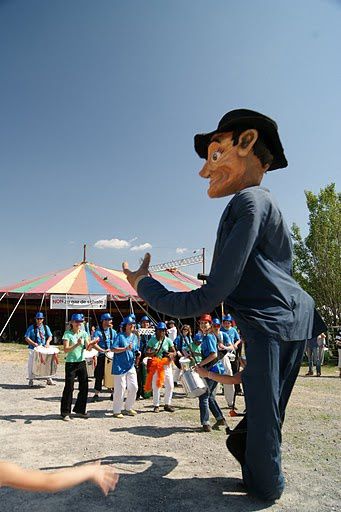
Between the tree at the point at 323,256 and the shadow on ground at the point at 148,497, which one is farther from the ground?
the tree at the point at 323,256

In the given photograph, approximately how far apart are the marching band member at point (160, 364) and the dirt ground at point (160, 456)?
45 centimetres

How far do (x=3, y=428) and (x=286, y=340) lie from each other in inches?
186

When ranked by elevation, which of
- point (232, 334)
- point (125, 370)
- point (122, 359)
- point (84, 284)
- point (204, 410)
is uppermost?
point (84, 284)


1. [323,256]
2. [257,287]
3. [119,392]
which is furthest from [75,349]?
[323,256]

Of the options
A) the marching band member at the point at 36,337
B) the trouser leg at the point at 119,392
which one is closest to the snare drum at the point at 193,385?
the trouser leg at the point at 119,392

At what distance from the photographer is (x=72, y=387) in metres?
6.58

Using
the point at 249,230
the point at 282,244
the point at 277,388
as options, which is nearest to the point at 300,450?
the point at 277,388

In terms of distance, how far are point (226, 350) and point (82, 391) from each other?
10.5 ft

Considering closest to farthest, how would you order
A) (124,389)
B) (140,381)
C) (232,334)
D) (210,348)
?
(210,348), (124,389), (140,381), (232,334)

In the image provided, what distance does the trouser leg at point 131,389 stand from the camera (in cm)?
690

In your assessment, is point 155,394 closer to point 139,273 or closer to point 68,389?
point 68,389

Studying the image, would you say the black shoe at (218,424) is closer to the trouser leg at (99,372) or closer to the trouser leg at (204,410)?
the trouser leg at (204,410)

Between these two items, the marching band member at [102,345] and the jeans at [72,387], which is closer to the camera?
the jeans at [72,387]

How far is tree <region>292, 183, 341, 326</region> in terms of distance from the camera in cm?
1998
